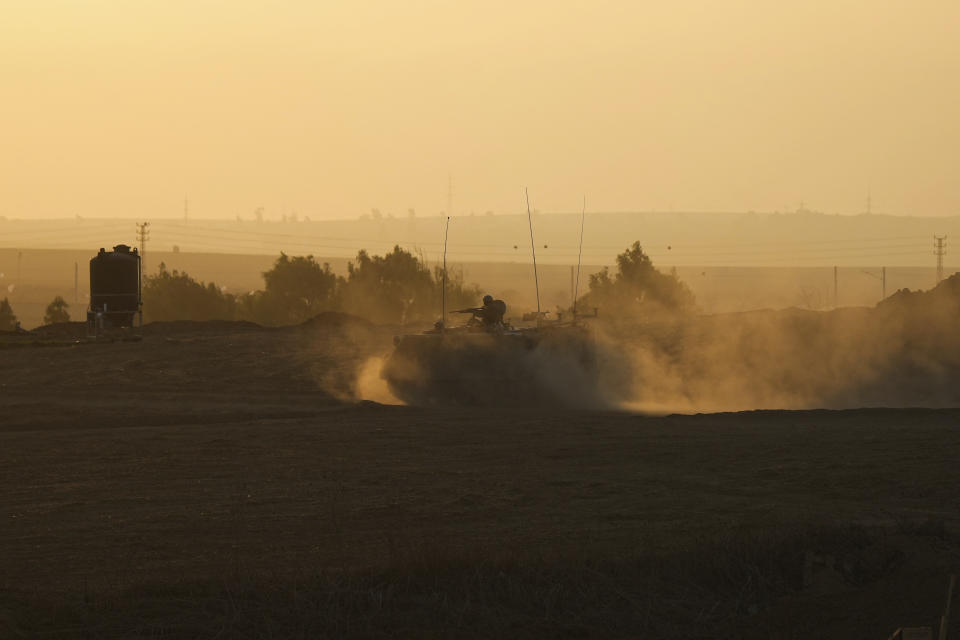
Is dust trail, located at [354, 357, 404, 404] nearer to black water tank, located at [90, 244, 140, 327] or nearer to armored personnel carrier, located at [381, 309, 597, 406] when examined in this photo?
armored personnel carrier, located at [381, 309, 597, 406]

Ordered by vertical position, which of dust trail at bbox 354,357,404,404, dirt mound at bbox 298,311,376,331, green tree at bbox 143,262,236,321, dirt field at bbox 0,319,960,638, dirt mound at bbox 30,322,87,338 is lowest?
dirt field at bbox 0,319,960,638

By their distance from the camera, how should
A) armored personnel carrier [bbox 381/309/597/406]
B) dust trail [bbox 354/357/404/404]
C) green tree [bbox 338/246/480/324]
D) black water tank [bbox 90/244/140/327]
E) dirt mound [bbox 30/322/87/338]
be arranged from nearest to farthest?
armored personnel carrier [bbox 381/309/597/406] < dust trail [bbox 354/357/404/404] < black water tank [bbox 90/244/140/327] < dirt mound [bbox 30/322/87/338] < green tree [bbox 338/246/480/324]

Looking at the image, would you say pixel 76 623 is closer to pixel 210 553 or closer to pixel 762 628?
pixel 210 553

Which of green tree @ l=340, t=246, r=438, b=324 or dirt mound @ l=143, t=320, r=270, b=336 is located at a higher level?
green tree @ l=340, t=246, r=438, b=324

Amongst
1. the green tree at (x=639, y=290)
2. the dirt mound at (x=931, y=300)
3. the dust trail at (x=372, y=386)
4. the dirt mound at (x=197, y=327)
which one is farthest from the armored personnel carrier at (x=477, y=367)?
the green tree at (x=639, y=290)

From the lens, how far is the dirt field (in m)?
12.1

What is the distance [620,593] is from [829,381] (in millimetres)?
22866

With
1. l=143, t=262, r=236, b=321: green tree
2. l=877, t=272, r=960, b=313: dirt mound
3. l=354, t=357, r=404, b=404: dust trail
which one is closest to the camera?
l=354, t=357, r=404, b=404: dust trail

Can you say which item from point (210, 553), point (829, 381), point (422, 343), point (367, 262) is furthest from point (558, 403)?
point (367, 262)

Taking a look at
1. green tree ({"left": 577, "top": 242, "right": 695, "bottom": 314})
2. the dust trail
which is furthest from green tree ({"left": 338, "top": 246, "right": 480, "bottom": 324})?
the dust trail

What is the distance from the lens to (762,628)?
40.2 ft

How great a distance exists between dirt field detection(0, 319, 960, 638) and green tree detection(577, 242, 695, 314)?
116 feet

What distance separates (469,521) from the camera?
16.0 m

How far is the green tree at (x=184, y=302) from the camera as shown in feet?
236
